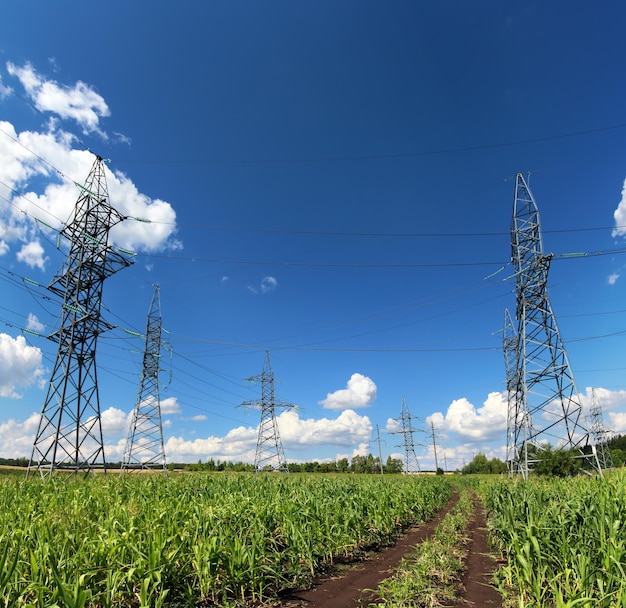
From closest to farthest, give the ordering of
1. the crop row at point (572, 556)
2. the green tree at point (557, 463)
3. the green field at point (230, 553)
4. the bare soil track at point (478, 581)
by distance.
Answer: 1. the green field at point (230, 553)
2. the crop row at point (572, 556)
3. the bare soil track at point (478, 581)
4. the green tree at point (557, 463)

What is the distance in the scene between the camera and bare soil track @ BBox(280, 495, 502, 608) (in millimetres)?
5777

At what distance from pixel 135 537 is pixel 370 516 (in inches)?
293

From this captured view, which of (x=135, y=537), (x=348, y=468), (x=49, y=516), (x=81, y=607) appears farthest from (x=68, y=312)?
(x=348, y=468)

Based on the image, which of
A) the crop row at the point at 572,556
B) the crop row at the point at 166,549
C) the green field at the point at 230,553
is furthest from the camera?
the crop row at the point at 572,556

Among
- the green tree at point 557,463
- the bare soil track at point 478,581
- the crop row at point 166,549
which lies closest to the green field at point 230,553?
the crop row at point 166,549

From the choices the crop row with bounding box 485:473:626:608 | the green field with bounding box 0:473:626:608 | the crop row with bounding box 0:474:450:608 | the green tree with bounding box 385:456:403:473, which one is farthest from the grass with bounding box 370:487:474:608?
the green tree with bounding box 385:456:403:473

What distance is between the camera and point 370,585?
6539 millimetres

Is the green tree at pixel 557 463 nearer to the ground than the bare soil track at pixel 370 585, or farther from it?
→ farther from it

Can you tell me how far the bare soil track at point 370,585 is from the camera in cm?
578

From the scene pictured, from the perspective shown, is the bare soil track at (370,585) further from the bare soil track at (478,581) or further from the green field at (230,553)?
the green field at (230,553)

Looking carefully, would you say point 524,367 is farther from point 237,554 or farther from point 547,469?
point 237,554

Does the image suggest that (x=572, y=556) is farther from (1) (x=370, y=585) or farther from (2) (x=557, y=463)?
(2) (x=557, y=463)

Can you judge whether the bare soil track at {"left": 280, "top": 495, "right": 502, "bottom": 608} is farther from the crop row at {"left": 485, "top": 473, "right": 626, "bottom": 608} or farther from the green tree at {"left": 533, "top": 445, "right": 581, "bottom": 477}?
the green tree at {"left": 533, "top": 445, "right": 581, "bottom": 477}

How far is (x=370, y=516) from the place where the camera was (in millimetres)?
10906
